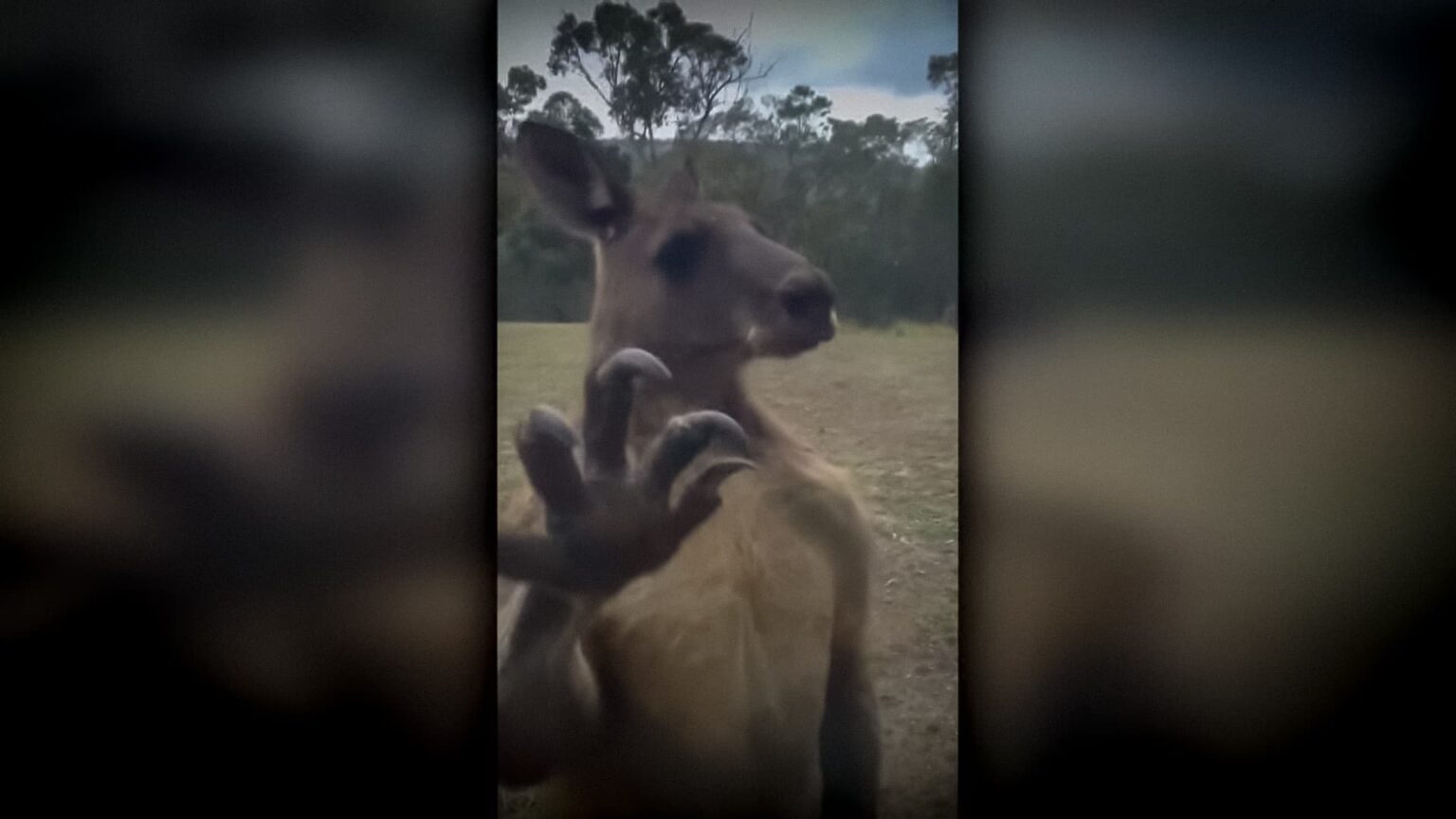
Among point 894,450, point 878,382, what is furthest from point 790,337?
point 894,450

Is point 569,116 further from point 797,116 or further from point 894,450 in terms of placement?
point 894,450

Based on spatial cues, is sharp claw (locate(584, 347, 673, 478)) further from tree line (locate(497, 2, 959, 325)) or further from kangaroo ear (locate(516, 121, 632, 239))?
kangaroo ear (locate(516, 121, 632, 239))

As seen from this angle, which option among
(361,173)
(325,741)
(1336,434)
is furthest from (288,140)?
(1336,434)

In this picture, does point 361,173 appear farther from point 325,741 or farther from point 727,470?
point 325,741

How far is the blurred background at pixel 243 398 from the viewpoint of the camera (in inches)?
108

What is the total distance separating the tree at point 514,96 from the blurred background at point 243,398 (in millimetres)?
73

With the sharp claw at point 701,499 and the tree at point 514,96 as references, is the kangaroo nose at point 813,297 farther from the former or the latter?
the tree at point 514,96

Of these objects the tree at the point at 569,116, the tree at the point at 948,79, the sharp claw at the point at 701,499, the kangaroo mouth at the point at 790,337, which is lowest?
the sharp claw at the point at 701,499

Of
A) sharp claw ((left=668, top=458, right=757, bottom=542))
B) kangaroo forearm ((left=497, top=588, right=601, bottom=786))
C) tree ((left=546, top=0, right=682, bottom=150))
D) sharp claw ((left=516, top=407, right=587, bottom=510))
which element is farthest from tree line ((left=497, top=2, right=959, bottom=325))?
kangaroo forearm ((left=497, top=588, right=601, bottom=786))

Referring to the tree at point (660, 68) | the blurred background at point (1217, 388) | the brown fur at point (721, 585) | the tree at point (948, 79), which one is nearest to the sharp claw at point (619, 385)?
the brown fur at point (721, 585)

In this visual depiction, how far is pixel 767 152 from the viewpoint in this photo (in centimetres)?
272

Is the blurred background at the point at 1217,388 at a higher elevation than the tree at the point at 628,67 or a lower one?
lower

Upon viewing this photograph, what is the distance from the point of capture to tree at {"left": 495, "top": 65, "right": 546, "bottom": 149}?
2695 mm

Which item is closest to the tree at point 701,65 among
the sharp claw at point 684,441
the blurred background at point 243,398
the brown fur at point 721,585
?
the brown fur at point 721,585
